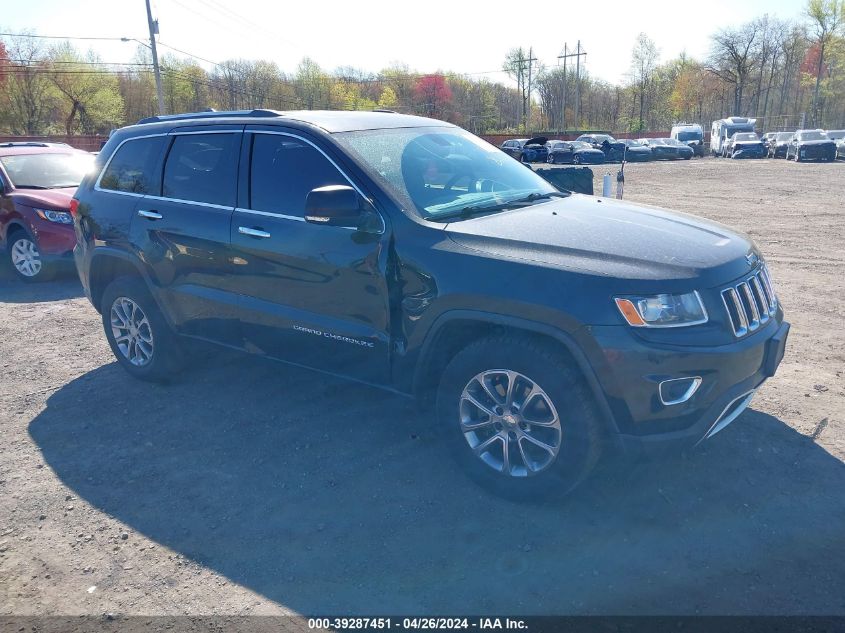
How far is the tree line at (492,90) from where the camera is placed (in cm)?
5853

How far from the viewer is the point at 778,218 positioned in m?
13.2

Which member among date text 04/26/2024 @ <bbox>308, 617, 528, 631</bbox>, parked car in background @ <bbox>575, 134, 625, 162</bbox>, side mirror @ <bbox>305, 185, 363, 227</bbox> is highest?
side mirror @ <bbox>305, 185, 363, 227</bbox>

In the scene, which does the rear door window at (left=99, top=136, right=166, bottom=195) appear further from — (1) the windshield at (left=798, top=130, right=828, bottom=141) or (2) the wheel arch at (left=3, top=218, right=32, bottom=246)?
(1) the windshield at (left=798, top=130, right=828, bottom=141)

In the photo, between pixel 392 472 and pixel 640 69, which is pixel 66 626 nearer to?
pixel 392 472

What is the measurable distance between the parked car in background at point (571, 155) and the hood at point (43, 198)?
31.8 m

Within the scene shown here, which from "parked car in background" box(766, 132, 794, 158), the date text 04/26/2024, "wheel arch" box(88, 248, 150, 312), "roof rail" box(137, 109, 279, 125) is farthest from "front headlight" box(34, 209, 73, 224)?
"parked car in background" box(766, 132, 794, 158)

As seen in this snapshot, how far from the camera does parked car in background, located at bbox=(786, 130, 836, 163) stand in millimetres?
33969

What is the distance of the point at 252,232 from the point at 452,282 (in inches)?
59.6

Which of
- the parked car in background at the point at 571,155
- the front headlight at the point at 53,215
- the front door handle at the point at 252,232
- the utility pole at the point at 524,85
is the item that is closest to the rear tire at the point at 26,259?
the front headlight at the point at 53,215

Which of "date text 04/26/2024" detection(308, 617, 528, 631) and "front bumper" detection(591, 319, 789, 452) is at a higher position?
"front bumper" detection(591, 319, 789, 452)

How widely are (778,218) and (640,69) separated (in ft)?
260

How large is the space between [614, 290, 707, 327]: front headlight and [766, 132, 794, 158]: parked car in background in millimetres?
40171

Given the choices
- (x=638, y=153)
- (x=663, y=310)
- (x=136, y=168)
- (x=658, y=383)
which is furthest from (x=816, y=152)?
(x=658, y=383)

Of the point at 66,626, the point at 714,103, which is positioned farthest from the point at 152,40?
the point at 714,103
